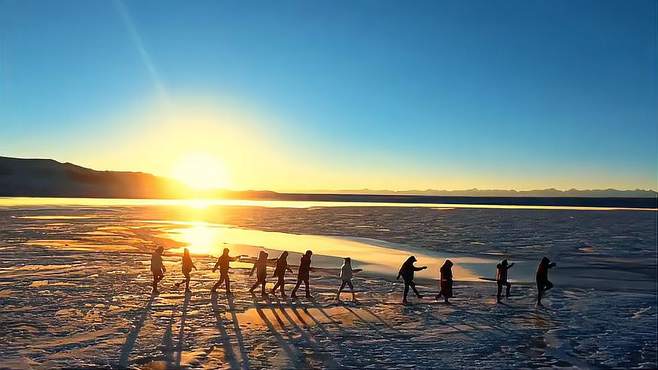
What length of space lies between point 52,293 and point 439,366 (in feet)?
39.2

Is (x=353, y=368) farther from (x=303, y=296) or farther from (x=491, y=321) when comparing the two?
(x=303, y=296)

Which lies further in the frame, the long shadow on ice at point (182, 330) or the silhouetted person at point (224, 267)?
the silhouetted person at point (224, 267)

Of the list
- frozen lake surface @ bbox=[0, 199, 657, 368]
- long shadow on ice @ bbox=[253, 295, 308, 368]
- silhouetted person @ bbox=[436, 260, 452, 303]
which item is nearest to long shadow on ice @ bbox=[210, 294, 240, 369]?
frozen lake surface @ bbox=[0, 199, 657, 368]

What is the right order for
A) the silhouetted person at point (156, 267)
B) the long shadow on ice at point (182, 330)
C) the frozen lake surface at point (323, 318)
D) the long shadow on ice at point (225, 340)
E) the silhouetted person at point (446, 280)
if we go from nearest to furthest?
the long shadow on ice at point (225, 340), the long shadow on ice at point (182, 330), the frozen lake surface at point (323, 318), the silhouetted person at point (446, 280), the silhouetted person at point (156, 267)

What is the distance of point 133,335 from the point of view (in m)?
12.3

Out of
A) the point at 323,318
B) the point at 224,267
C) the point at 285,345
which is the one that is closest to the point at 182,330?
the point at 285,345

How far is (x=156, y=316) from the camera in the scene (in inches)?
561

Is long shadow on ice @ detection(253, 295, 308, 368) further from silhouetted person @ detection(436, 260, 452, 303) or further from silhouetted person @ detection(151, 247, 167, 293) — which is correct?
silhouetted person @ detection(436, 260, 452, 303)

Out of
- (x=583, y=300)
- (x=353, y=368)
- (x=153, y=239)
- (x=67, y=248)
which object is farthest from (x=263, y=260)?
(x=153, y=239)

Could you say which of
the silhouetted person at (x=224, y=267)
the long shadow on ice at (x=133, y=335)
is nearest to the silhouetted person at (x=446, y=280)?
the silhouetted person at (x=224, y=267)

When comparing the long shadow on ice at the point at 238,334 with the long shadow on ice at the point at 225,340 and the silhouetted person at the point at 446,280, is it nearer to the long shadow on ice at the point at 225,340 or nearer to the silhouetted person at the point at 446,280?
the long shadow on ice at the point at 225,340

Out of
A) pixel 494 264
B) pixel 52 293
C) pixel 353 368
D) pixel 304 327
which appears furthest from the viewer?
pixel 494 264

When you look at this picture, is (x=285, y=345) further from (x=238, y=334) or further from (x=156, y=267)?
(x=156, y=267)

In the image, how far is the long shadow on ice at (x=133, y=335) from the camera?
10545 mm
